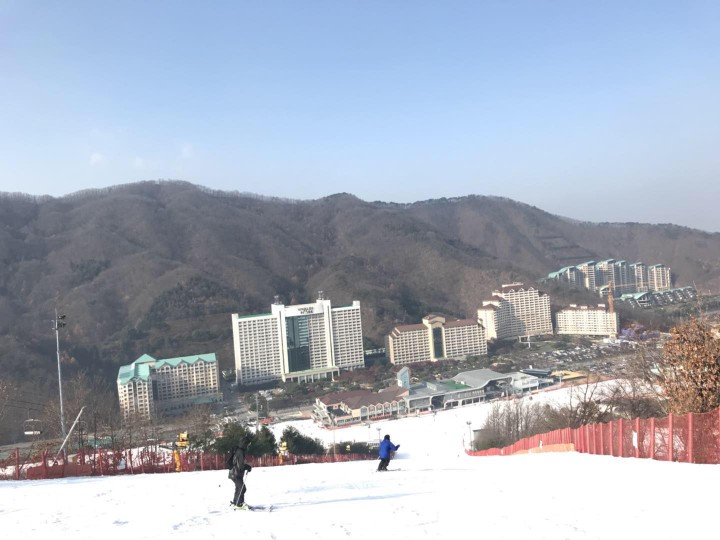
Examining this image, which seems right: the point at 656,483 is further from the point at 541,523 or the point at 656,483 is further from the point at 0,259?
the point at 0,259

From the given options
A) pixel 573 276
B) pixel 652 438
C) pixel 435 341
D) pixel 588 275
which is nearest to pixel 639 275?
pixel 588 275

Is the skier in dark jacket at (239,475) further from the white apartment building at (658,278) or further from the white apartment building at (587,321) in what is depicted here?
the white apartment building at (658,278)

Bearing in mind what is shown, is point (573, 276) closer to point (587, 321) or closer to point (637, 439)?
point (587, 321)

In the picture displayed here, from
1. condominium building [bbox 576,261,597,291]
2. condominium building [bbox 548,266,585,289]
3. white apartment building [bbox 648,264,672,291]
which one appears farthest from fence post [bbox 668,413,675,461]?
white apartment building [bbox 648,264,672,291]

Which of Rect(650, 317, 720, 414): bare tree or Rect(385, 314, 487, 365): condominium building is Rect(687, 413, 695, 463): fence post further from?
Rect(385, 314, 487, 365): condominium building

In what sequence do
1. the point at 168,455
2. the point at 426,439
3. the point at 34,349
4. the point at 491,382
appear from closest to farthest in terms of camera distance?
the point at 168,455 → the point at 426,439 → the point at 491,382 → the point at 34,349

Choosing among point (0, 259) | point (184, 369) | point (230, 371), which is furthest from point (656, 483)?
point (0, 259)
